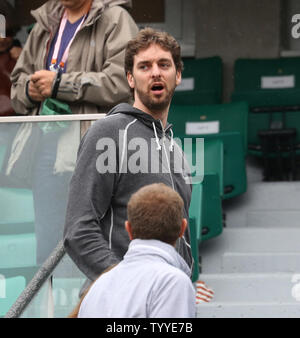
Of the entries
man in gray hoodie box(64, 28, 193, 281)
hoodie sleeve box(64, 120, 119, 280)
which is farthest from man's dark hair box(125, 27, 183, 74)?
hoodie sleeve box(64, 120, 119, 280)

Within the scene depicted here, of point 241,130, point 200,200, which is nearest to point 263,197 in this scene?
point 241,130

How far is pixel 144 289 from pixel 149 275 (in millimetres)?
28

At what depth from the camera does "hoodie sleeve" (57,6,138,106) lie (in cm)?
254

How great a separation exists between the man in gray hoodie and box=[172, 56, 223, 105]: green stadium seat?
3486mm

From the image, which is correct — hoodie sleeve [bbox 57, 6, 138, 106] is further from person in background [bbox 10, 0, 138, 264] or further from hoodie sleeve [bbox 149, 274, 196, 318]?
hoodie sleeve [bbox 149, 274, 196, 318]

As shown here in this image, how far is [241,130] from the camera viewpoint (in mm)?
4867

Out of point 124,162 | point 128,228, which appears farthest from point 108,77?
point 128,228

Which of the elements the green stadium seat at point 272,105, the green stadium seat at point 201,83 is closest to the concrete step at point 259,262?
the green stadium seat at point 272,105

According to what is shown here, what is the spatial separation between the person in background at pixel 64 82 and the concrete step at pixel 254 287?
1.18 meters

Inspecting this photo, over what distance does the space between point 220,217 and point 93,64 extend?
1537 millimetres

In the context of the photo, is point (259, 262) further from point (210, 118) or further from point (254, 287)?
point (210, 118)

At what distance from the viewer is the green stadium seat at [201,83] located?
533cm

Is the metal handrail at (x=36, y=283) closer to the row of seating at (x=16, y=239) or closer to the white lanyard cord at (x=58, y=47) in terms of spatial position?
the row of seating at (x=16, y=239)

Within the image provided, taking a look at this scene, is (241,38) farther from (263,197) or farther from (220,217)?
(220,217)
